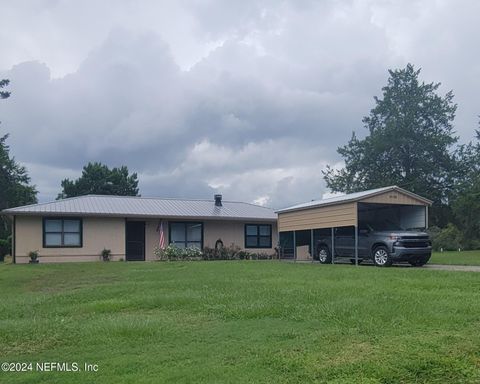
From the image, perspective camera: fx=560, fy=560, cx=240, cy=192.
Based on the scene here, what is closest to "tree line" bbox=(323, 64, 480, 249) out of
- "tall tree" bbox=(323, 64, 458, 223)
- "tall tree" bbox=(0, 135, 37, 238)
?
"tall tree" bbox=(323, 64, 458, 223)

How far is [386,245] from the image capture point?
18.3m

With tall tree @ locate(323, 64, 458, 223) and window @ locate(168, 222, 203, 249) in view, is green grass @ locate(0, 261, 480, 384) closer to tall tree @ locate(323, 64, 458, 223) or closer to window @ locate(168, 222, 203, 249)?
window @ locate(168, 222, 203, 249)

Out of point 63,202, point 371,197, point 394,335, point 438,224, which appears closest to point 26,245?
point 63,202

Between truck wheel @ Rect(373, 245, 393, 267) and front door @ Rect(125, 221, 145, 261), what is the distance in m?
13.4

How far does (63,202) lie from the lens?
27.8m

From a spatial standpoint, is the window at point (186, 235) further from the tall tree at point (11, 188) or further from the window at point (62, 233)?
the tall tree at point (11, 188)

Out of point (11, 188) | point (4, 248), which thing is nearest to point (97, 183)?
point (11, 188)

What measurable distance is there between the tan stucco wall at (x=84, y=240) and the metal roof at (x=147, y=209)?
60 centimetres

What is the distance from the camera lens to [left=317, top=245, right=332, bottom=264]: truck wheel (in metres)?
22.0

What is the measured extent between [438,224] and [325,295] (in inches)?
1634

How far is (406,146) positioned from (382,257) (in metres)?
33.0

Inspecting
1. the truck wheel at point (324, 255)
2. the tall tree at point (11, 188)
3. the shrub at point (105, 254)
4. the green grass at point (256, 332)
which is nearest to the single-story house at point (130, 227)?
the shrub at point (105, 254)

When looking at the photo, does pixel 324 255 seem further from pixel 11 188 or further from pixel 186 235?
pixel 11 188

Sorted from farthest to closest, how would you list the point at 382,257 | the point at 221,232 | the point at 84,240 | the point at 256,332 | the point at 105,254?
the point at 221,232 < the point at 105,254 < the point at 84,240 < the point at 382,257 < the point at 256,332
